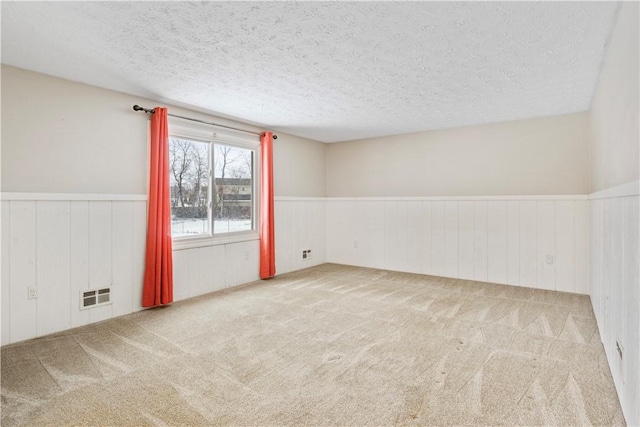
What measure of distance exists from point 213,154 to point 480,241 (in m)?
3.87

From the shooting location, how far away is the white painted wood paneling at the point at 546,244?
4.23m

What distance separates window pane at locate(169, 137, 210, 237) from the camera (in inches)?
156

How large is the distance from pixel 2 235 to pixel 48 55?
1.46 m

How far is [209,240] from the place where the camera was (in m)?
4.30

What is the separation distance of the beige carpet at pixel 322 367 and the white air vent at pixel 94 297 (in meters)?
0.23

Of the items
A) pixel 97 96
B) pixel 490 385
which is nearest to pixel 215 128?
pixel 97 96

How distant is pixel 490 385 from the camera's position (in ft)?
6.82

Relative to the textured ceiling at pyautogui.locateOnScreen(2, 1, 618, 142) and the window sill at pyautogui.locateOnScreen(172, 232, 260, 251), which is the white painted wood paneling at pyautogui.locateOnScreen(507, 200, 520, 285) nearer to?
the textured ceiling at pyautogui.locateOnScreen(2, 1, 618, 142)

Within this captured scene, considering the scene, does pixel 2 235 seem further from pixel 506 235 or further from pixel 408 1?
pixel 506 235

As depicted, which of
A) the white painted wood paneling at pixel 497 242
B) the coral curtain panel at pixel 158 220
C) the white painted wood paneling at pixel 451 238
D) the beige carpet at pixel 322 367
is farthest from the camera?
the white painted wood paneling at pixel 451 238

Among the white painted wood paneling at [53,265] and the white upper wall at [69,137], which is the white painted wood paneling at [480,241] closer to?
the white upper wall at [69,137]

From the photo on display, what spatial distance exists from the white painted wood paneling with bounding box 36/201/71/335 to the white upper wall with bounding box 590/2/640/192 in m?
4.06

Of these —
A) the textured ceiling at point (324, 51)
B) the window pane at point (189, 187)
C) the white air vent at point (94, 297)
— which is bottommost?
the white air vent at point (94, 297)

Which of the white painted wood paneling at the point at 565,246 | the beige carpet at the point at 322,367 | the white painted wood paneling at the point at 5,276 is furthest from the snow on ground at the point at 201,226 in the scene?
the white painted wood paneling at the point at 565,246
